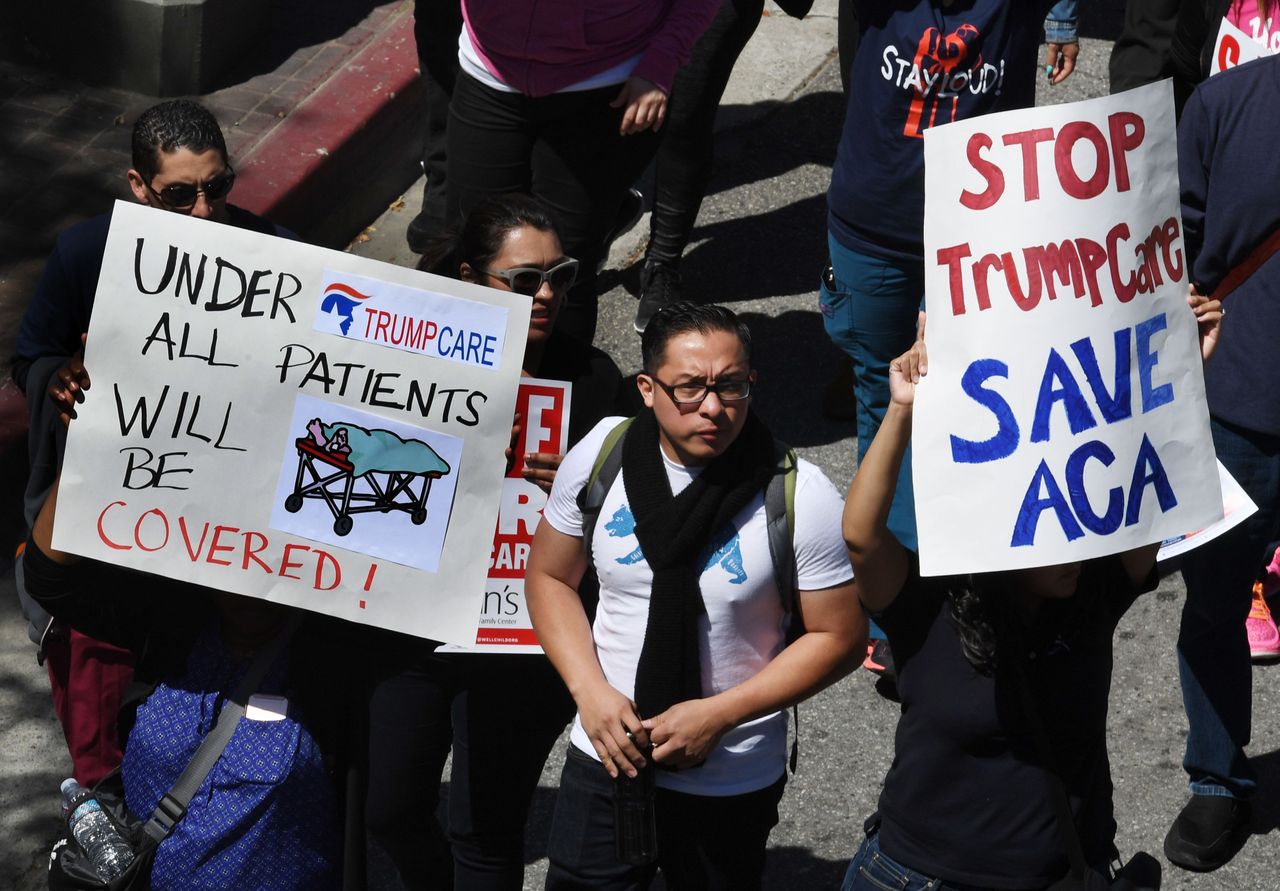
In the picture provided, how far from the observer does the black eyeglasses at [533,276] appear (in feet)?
11.9

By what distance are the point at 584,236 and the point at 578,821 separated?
2.21 meters

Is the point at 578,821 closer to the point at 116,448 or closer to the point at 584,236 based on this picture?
the point at 116,448

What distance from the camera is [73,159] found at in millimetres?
6785

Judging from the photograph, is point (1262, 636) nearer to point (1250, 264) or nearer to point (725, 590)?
point (1250, 264)

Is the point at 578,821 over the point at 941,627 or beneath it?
beneath

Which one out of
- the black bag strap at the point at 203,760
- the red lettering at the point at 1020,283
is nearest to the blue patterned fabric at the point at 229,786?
the black bag strap at the point at 203,760

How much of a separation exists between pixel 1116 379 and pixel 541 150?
2566mm

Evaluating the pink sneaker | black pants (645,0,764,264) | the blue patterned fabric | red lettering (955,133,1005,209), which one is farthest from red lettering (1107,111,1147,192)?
black pants (645,0,764,264)

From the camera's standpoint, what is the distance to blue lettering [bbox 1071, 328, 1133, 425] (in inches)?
114

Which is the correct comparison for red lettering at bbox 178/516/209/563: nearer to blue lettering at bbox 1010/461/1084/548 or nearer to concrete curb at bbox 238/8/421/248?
blue lettering at bbox 1010/461/1084/548

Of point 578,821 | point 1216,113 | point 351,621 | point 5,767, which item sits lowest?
point 5,767

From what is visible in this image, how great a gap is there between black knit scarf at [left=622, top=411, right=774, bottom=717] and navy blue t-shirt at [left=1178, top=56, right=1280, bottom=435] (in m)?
1.41

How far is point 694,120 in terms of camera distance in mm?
6273

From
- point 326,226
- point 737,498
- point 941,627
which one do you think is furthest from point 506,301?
point 326,226
